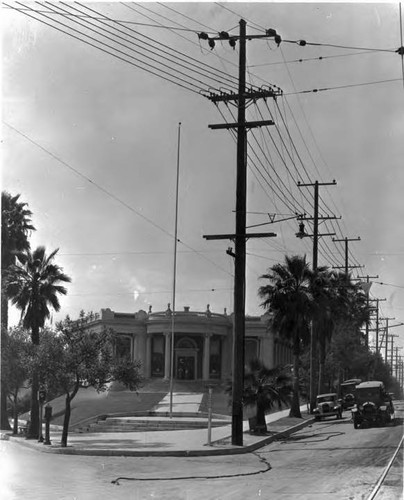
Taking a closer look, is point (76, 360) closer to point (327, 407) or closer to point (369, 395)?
point (369, 395)

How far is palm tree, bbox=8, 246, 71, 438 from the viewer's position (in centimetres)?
3191

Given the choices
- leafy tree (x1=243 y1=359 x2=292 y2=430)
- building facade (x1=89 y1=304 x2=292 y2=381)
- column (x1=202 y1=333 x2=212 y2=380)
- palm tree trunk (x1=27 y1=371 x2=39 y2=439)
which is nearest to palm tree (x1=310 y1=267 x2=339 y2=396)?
leafy tree (x1=243 y1=359 x2=292 y2=430)

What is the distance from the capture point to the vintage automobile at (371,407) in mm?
30188

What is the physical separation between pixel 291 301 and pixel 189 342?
24486 mm

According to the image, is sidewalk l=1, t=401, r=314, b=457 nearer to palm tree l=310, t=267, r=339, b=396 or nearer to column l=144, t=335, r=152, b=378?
palm tree l=310, t=267, r=339, b=396

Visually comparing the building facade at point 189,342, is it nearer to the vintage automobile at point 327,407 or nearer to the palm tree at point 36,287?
the vintage automobile at point 327,407

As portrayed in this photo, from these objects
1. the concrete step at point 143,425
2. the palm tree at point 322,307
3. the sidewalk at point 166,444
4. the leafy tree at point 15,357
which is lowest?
the concrete step at point 143,425

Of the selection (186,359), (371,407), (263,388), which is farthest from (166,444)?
(186,359)

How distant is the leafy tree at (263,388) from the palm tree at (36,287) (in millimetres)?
9944

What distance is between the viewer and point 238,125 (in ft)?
79.5

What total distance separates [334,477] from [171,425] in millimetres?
20481

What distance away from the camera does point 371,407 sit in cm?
3050

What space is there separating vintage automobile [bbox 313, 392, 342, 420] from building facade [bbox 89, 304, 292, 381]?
57.5ft

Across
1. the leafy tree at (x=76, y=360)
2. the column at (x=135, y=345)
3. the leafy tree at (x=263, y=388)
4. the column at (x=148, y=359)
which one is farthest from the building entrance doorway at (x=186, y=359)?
the leafy tree at (x=76, y=360)
